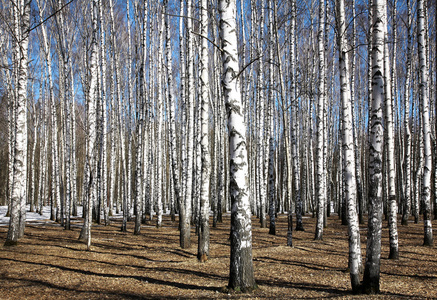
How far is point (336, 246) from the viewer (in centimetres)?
927

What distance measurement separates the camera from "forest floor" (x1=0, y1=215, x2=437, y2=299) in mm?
4941

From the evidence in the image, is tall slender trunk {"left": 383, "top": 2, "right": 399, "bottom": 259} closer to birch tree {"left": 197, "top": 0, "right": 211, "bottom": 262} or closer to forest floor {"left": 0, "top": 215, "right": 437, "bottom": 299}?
forest floor {"left": 0, "top": 215, "right": 437, "bottom": 299}

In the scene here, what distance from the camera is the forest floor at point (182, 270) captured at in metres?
4.94

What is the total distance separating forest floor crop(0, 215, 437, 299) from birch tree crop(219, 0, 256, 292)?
1.03 feet

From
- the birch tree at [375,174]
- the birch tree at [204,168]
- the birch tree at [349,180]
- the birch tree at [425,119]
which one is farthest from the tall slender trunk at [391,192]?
the birch tree at [204,168]

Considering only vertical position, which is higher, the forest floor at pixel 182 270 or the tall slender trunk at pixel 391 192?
the tall slender trunk at pixel 391 192

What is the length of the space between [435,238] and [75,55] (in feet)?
62.0

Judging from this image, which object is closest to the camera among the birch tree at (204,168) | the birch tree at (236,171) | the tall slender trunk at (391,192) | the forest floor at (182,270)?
the birch tree at (236,171)

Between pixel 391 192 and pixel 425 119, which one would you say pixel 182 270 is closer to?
pixel 391 192

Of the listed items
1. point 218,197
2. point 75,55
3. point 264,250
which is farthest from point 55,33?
point 264,250

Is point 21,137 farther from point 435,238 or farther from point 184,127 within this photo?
point 435,238

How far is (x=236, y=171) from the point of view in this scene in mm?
4574

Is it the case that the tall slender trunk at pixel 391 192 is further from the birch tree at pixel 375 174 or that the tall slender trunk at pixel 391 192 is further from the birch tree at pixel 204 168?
the birch tree at pixel 204 168

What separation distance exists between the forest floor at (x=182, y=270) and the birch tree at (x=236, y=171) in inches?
12.3
